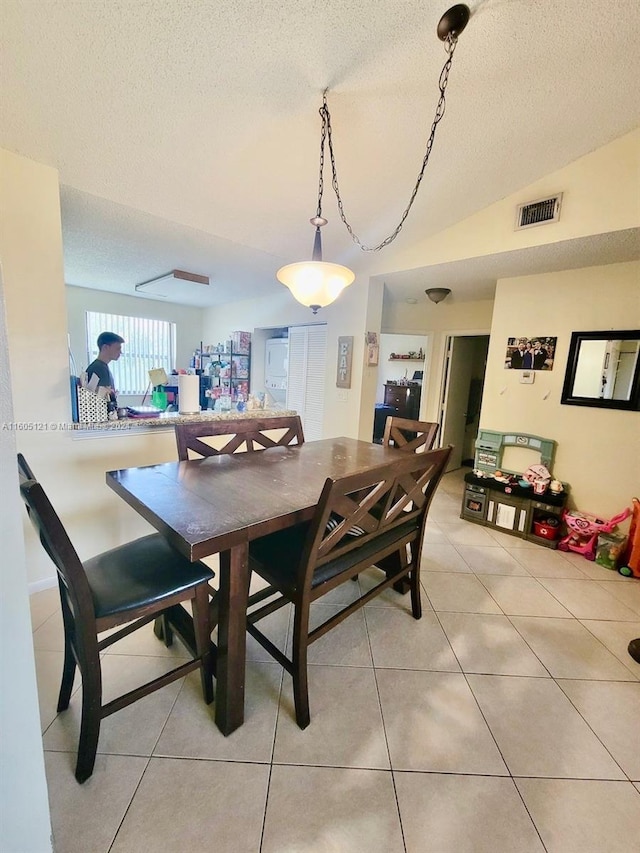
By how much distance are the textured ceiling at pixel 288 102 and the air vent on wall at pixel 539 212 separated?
184 millimetres

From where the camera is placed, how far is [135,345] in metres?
5.35

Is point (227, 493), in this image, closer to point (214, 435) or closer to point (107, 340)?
point (214, 435)

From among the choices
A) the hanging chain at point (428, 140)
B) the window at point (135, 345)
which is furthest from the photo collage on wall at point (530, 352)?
the window at point (135, 345)

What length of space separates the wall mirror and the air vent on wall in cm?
102

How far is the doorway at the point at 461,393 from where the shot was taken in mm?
4574

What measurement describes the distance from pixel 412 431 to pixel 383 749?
5.90 feet

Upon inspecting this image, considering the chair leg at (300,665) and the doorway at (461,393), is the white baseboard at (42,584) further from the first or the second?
the doorway at (461,393)

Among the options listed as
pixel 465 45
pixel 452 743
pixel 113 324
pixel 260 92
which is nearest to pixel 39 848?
pixel 452 743

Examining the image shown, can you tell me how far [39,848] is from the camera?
2.68 ft

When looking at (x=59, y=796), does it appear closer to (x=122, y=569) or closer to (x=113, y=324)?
(x=122, y=569)

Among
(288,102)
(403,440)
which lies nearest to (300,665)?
(403,440)

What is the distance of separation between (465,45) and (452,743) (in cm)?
296

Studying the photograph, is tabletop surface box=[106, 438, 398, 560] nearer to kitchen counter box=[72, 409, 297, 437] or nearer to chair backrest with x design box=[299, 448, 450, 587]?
chair backrest with x design box=[299, 448, 450, 587]

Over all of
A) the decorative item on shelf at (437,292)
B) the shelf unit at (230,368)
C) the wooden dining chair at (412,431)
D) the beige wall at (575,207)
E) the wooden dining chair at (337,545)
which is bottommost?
the wooden dining chair at (337,545)
